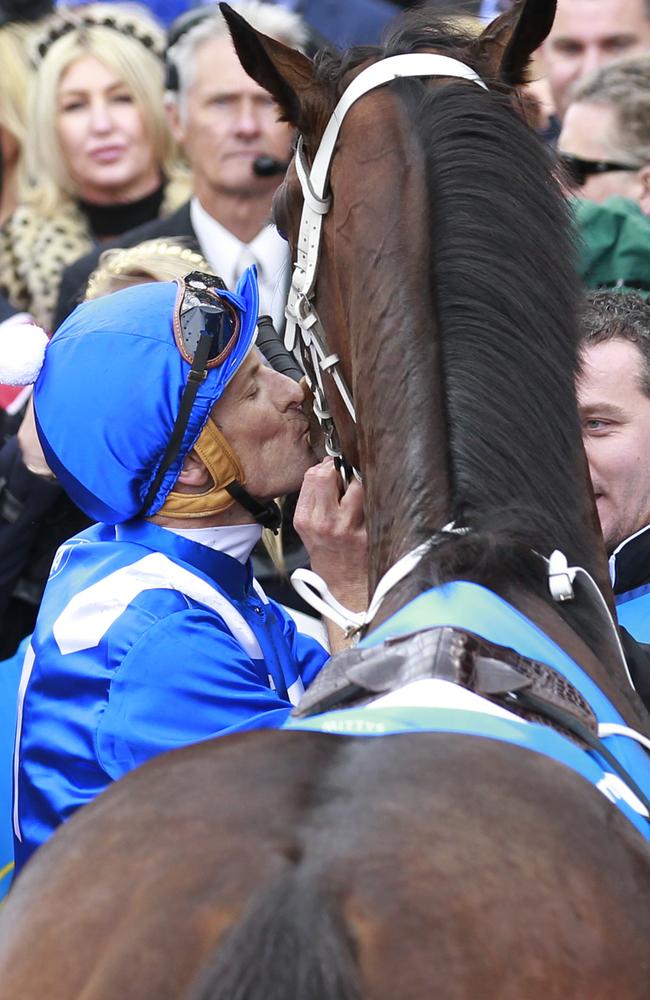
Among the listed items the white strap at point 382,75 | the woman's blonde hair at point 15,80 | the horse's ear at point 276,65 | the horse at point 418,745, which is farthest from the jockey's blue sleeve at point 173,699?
the woman's blonde hair at point 15,80

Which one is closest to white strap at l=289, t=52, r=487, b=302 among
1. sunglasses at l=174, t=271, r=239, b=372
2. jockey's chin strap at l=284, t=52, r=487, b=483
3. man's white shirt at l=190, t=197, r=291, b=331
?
jockey's chin strap at l=284, t=52, r=487, b=483

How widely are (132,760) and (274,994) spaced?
111 cm

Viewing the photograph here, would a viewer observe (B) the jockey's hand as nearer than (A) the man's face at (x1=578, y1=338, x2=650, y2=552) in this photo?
Yes

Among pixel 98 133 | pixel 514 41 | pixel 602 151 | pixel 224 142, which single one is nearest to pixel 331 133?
pixel 514 41

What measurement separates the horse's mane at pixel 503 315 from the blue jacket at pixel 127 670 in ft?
1.90

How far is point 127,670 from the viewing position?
254 centimetres

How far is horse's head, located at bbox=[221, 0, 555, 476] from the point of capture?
97.3 inches

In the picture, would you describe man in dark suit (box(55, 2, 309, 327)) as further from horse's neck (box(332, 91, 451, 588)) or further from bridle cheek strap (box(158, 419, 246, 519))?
horse's neck (box(332, 91, 451, 588))

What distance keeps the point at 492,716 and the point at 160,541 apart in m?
1.23

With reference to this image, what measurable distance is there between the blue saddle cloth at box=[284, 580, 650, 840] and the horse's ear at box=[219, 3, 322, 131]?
1.06 meters

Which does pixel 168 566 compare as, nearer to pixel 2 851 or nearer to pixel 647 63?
pixel 2 851

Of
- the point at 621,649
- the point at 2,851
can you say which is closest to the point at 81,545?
the point at 2,851

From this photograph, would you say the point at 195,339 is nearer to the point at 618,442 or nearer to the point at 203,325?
the point at 203,325

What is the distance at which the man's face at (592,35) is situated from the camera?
5715 mm
